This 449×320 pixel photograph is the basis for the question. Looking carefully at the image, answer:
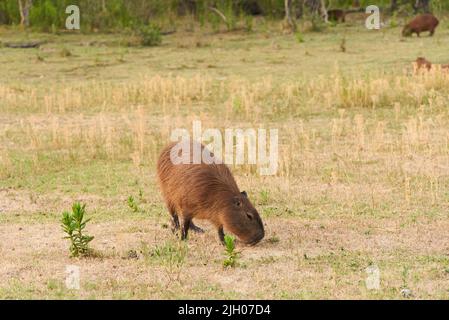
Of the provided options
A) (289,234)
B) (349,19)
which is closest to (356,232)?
(289,234)

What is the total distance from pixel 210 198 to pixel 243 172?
307 cm

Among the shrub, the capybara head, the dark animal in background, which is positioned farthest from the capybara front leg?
the dark animal in background

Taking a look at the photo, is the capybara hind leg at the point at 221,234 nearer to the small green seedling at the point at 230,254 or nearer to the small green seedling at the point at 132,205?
the small green seedling at the point at 230,254

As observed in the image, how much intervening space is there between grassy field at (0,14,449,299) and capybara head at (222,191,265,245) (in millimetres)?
164

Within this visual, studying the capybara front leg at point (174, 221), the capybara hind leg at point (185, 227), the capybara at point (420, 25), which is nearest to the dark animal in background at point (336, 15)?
the capybara at point (420, 25)

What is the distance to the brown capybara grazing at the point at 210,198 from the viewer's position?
6852 mm

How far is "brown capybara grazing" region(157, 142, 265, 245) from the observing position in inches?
270

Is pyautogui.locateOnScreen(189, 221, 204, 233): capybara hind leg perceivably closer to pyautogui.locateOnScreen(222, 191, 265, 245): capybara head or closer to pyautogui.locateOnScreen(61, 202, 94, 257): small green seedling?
pyautogui.locateOnScreen(222, 191, 265, 245): capybara head

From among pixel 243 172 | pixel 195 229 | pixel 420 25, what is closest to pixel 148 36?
pixel 420 25

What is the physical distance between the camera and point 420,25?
76.3 ft

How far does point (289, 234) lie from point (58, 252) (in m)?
1.86

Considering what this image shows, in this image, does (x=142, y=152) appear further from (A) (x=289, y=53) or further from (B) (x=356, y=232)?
(A) (x=289, y=53)

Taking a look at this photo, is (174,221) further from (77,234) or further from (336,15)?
(336,15)

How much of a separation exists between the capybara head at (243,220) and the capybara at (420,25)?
1729 centimetres
